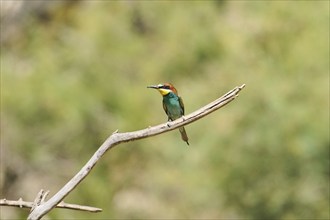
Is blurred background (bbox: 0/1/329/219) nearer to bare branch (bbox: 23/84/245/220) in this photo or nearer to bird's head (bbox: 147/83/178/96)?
bird's head (bbox: 147/83/178/96)

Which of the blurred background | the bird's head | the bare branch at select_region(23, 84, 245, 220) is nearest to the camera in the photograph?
the bare branch at select_region(23, 84, 245, 220)

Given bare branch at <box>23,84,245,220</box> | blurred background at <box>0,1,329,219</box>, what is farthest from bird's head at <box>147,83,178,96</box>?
blurred background at <box>0,1,329,219</box>

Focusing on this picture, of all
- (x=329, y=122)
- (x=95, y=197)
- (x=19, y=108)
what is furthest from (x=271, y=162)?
(x=19, y=108)

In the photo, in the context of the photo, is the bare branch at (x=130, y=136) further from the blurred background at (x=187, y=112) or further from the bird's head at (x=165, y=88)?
the blurred background at (x=187, y=112)

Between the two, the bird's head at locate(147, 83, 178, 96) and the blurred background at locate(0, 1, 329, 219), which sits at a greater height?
the blurred background at locate(0, 1, 329, 219)

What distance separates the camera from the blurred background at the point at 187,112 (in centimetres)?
718

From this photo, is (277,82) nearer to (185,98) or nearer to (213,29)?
(185,98)

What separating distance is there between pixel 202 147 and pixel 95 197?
3.53 feet

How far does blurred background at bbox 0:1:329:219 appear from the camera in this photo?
7.18 m

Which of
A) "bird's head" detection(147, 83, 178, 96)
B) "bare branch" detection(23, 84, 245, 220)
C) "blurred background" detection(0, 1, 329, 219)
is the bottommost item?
"bare branch" detection(23, 84, 245, 220)

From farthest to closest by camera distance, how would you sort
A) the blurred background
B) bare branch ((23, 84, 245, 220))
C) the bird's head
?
the blurred background
the bird's head
bare branch ((23, 84, 245, 220))

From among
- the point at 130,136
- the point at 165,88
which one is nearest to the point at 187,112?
the point at 165,88

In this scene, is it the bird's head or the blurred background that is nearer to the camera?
the bird's head

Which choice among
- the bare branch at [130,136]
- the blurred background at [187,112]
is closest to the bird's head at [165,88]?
the bare branch at [130,136]
